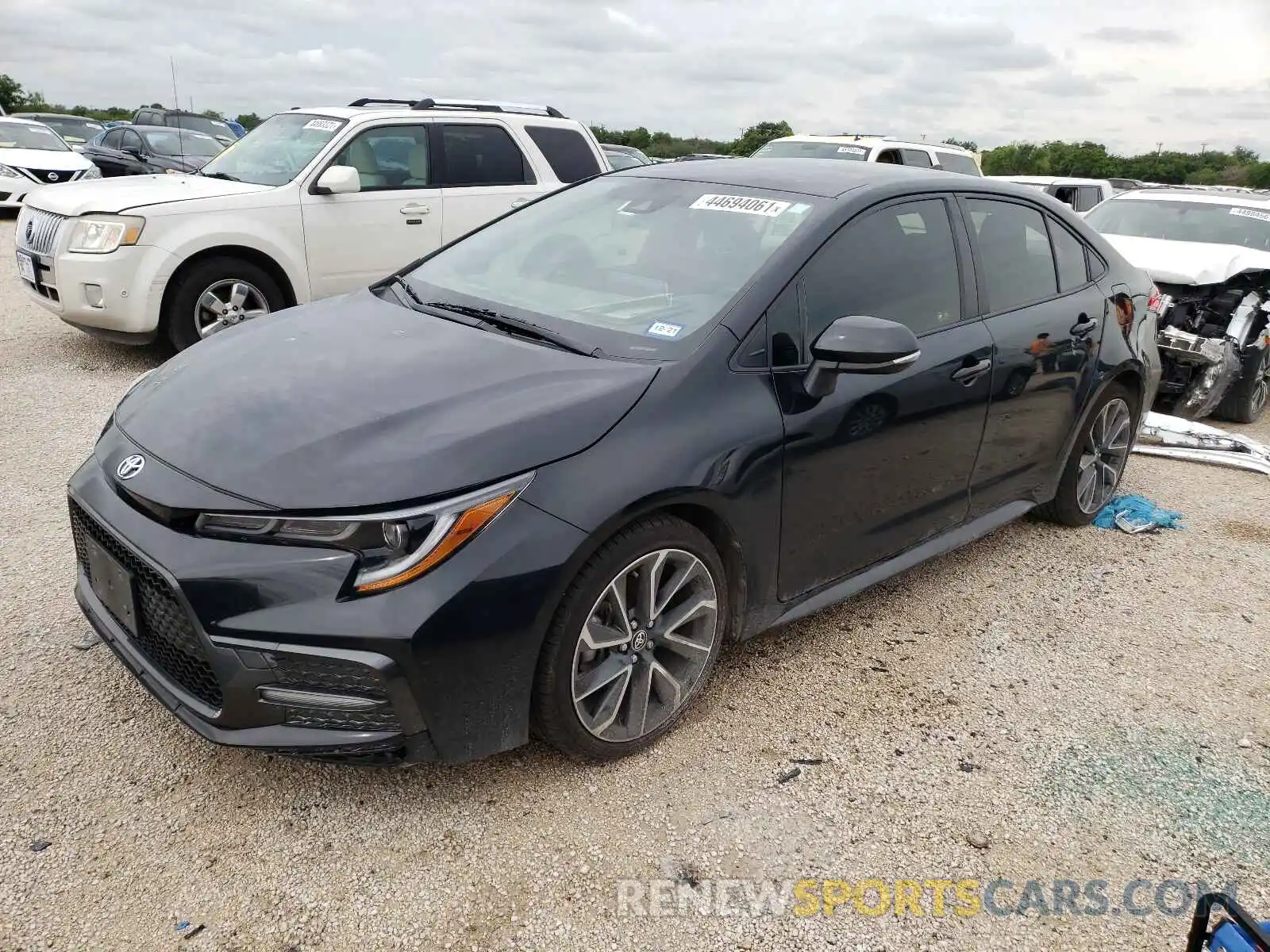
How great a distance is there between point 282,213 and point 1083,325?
17.0 ft

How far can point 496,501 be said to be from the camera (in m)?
2.31

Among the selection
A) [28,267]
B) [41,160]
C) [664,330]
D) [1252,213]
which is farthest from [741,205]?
[41,160]

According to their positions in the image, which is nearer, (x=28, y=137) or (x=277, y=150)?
(x=277, y=150)

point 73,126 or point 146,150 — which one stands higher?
point 73,126

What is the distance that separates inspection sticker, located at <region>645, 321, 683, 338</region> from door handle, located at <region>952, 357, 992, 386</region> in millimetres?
1153

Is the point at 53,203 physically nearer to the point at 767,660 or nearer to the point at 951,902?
the point at 767,660

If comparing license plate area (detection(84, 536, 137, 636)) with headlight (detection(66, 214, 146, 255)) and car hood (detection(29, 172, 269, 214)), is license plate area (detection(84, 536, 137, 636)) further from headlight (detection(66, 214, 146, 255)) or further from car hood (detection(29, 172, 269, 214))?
car hood (detection(29, 172, 269, 214))

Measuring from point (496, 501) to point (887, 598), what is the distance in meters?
2.13

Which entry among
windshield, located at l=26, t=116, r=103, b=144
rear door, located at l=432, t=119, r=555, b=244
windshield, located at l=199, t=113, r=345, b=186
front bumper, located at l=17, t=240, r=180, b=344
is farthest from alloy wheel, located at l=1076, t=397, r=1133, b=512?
windshield, located at l=26, t=116, r=103, b=144

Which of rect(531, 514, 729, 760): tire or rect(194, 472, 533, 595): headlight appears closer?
rect(194, 472, 533, 595): headlight

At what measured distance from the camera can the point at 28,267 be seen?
21.9 ft

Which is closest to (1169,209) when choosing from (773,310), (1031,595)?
(1031,595)

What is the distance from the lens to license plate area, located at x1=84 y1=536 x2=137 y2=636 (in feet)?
8.02

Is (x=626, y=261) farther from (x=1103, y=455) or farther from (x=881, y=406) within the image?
(x=1103, y=455)
